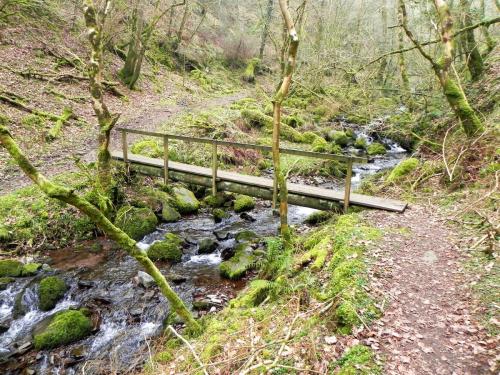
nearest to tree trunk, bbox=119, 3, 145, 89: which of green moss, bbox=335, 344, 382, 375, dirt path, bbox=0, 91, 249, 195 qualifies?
dirt path, bbox=0, 91, 249, 195

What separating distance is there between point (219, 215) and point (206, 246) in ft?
7.24

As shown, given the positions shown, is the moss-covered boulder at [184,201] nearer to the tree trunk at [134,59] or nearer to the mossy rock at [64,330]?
the mossy rock at [64,330]

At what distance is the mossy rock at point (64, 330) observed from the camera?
6230mm

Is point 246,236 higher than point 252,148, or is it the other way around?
point 252,148

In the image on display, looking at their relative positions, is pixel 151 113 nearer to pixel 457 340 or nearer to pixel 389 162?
pixel 389 162

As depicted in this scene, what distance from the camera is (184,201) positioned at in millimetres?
12070

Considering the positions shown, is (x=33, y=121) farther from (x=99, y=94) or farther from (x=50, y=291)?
(x=50, y=291)

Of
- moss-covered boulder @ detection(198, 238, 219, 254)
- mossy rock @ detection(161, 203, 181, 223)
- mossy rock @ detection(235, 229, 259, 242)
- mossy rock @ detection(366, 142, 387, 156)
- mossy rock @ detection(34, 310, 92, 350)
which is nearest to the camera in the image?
mossy rock @ detection(34, 310, 92, 350)

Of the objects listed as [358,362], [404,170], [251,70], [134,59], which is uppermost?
[251,70]

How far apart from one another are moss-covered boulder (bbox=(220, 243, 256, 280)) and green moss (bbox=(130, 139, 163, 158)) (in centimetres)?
616

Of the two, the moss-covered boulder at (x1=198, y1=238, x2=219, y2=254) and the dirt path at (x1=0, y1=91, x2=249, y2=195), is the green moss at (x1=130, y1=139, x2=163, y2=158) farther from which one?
the moss-covered boulder at (x1=198, y1=238, x2=219, y2=254)

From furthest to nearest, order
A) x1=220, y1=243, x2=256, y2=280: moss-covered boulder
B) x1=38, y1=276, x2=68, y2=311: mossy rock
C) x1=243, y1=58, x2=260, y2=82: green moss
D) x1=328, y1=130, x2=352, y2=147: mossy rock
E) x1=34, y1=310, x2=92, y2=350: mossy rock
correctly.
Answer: x1=243, y1=58, x2=260, y2=82: green moss → x1=328, y1=130, x2=352, y2=147: mossy rock → x1=220, y1=243, x2=256, y2=280: moss-covered boulder → x1=38, y1=276, x2=68, y2=311: mossy rock → x1=34, y1=310, x2=92, y2=350: mossy rock

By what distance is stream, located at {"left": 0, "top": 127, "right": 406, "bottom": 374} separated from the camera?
602 centimetres

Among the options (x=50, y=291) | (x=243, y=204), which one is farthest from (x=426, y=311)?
(x=243, y=204)
